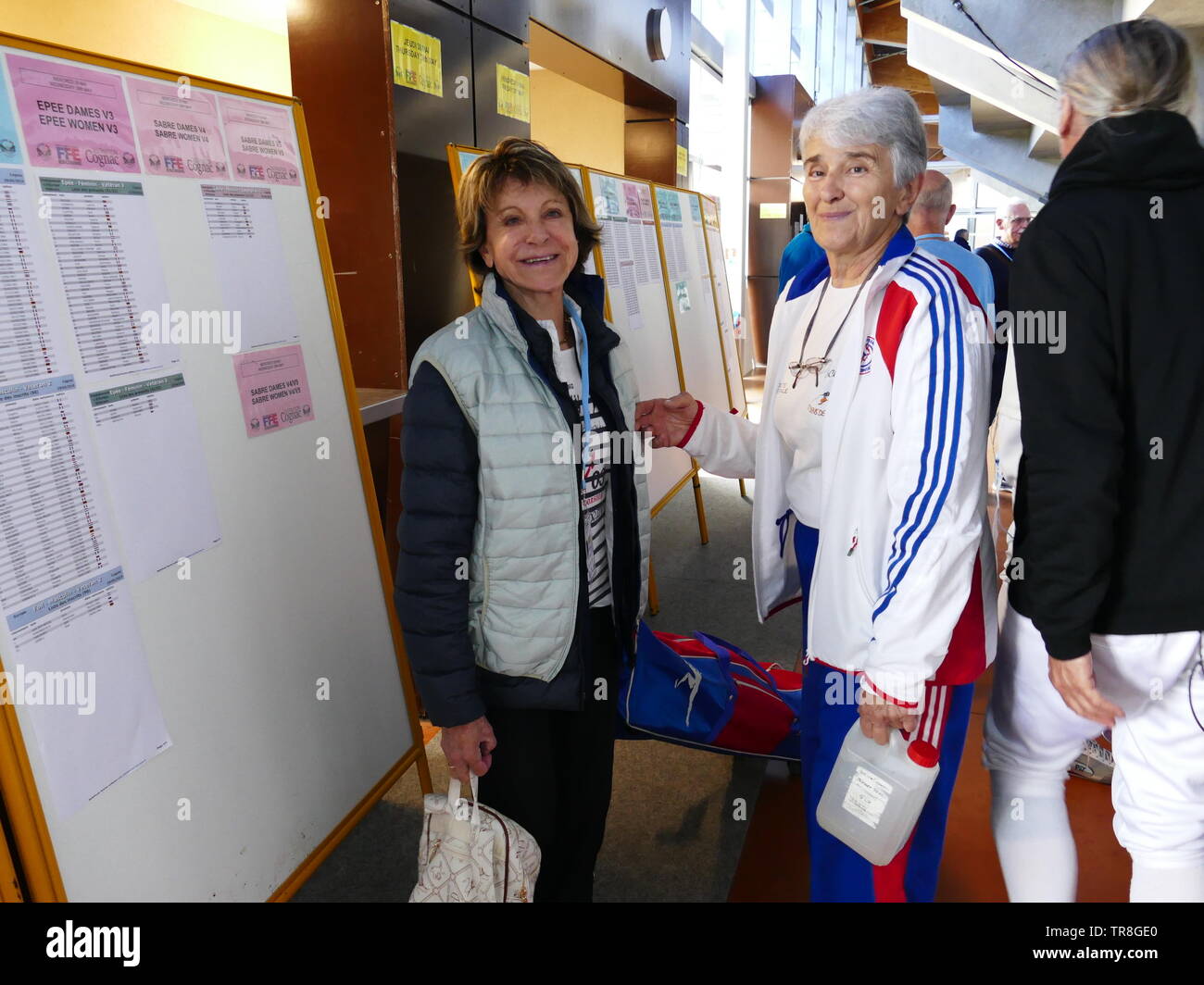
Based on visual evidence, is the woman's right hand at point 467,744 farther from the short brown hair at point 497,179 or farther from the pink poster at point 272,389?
the short brown hair at point 497,179

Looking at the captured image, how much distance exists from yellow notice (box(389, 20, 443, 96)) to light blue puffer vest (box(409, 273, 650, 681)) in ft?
5.01

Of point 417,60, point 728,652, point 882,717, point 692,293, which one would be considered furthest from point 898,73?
point 882,717

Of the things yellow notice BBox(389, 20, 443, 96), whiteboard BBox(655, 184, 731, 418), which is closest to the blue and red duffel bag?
yellow notice BBox(389, 20, 443, 96)

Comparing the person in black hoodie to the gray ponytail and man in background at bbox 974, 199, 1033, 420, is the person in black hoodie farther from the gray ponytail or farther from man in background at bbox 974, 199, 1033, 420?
man in background at bbox 974, 199, 1033, 420

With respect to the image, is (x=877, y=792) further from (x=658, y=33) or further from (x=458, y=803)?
(x=658, y=33)

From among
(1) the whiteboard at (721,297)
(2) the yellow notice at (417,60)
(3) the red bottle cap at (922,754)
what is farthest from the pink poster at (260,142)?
(1) the whiteboard at (721,297)

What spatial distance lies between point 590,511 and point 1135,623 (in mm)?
938

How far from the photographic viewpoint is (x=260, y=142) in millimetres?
1762

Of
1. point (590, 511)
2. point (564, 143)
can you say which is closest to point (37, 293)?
point (590, 511)

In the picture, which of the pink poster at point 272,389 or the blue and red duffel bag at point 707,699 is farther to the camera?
the blue and red duffel bag at point 707,699

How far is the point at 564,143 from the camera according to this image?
7059 millimetres

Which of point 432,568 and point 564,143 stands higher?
point 564,143

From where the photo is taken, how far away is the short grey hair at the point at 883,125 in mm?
1491

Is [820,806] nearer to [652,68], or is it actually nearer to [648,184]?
[648,184]
